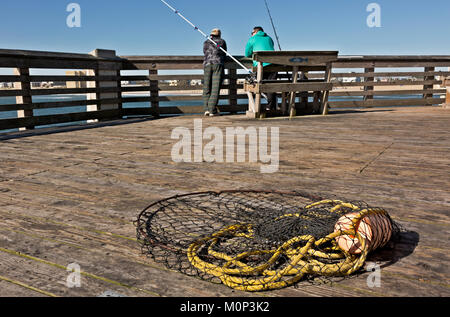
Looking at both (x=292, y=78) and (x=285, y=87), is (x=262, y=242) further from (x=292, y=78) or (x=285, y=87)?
(x=292, y=78)

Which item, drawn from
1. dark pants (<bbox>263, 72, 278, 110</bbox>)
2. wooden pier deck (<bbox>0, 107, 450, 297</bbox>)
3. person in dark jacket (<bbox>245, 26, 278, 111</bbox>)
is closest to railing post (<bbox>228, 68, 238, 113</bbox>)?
person in dark jacket (<bbox>245, 26, 278, 111</bbox>)

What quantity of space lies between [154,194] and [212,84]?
7.25 meters

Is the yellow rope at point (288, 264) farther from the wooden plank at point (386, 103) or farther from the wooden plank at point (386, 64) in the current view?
the wooden plank at point (386, 64)

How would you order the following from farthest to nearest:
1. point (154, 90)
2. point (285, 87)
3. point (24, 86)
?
point (154, 90) → point (285, 87) → point (24, 86)

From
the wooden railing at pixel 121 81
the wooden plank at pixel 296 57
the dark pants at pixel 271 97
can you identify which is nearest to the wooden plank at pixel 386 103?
the wooden railing at pixel 121 81

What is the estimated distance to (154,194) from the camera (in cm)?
346

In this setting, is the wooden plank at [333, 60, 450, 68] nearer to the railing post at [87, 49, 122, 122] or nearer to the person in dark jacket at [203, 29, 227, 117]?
the person in dark jacket at [203, 29, 227, 117]

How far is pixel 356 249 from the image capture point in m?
2.13

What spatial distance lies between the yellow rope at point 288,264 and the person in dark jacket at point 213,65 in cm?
838

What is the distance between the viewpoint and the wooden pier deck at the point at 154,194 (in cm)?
195

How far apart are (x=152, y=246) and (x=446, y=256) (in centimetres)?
169

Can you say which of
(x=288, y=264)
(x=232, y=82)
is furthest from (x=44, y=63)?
(x=288, y=264)
